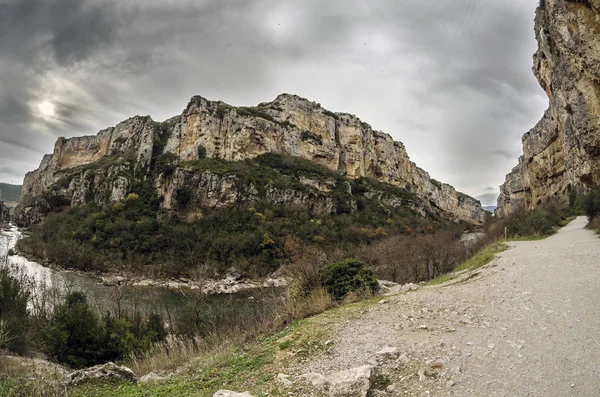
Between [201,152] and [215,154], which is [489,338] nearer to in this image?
[201,152]

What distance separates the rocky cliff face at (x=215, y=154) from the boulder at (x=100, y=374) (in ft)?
172

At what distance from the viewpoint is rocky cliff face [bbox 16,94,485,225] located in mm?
60500

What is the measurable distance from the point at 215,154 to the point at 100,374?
6814 cm

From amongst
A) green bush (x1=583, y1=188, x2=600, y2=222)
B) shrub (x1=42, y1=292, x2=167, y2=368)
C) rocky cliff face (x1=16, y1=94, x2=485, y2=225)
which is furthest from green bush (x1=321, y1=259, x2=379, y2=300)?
rocky cliff face (x1=16, y1=94, x2=485, y2=225)

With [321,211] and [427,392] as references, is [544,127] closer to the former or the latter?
[321,211]

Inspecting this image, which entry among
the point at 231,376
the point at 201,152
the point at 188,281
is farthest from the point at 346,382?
the point at 201,152

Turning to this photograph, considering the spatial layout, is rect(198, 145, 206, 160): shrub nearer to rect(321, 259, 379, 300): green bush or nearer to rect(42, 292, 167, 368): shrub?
rect(42, 292, 167, 368): shrub

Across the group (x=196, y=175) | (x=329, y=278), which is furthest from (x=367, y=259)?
(x=196, y=175)

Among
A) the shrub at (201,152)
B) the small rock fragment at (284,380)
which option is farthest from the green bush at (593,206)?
the shrub at (201,152)

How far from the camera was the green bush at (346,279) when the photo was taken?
34.8ft

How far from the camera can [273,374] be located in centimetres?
456

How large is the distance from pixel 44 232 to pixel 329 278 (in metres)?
70.8

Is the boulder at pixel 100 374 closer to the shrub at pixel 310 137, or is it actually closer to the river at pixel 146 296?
the river at pixel 146 296

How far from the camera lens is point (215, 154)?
71.4 meters
